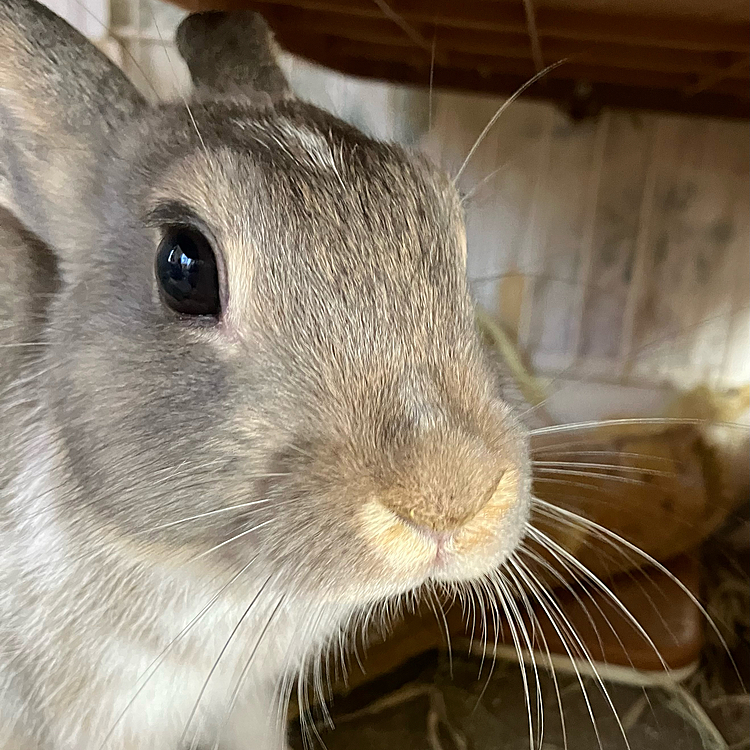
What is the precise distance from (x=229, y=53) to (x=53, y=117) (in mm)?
304

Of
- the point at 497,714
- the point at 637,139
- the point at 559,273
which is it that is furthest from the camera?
the point at 559,273

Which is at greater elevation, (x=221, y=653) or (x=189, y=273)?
(x=189, y=273)

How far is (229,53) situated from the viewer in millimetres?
912

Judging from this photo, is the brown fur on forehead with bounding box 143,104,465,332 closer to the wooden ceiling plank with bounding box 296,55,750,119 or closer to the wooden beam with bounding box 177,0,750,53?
the wooden beam with bounding box 177,0,750,53

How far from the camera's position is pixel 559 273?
1.71 metres

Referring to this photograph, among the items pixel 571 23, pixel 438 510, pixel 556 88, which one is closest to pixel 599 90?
pixel 556 88

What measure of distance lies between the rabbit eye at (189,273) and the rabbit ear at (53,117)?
13 cm

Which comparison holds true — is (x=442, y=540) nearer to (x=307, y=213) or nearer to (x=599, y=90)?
(x=307, y=213)

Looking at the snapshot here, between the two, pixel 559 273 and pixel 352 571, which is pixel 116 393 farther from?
pixel 559 273

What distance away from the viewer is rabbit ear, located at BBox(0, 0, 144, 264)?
25.3 inches

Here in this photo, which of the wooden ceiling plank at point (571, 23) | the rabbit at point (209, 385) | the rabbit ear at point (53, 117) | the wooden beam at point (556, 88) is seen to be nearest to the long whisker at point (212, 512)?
the rabbit at point (209, 385)

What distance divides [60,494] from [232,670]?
280 mm

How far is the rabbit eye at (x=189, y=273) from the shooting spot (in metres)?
0.62

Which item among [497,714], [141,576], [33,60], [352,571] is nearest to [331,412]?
[352,571]
